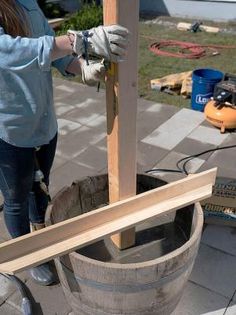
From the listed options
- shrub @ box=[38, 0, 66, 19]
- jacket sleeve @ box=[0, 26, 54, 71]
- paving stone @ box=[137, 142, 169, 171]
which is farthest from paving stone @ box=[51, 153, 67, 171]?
shrub @ box=[38, 0, 66, 19]

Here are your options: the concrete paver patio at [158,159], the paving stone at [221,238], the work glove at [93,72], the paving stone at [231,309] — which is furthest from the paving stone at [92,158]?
the work glove at [93,72]

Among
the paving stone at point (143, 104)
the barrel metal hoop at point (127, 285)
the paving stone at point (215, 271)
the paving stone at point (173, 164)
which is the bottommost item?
the paving stone at point (215, 271)

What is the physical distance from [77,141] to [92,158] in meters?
0.41

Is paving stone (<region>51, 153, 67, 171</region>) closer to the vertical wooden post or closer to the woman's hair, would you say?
the vertical wooden post

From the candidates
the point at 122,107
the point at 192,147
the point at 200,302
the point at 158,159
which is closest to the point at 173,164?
the point at 158,159

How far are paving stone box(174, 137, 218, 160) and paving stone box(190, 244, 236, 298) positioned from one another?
1.37 metres

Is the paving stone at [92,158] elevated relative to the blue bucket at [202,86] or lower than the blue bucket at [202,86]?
lower

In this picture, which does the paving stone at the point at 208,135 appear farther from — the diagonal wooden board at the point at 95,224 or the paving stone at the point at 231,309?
the diagonal wooden board at the point at 95,224

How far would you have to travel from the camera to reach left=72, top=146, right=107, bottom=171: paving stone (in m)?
3.76

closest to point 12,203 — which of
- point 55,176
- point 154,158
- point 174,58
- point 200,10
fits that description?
point 55,176

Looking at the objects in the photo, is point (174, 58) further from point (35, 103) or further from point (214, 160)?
point (35, 103)

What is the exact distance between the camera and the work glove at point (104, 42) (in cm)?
144

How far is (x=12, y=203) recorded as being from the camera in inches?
84.1

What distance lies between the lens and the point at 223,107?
4.34m
